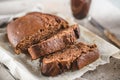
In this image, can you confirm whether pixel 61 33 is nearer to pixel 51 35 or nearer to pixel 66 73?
pixel 51 35

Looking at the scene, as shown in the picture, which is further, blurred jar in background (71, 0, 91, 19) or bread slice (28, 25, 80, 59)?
blurred jar in background (71, 0, 91, 19)

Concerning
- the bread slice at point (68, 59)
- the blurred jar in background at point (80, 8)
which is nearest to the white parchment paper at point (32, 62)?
the bread slice at point (68, 59)

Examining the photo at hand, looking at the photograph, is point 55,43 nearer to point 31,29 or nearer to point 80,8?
point 31,29

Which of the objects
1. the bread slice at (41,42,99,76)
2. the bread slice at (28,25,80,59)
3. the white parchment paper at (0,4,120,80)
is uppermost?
the bread slice at (28,25,80,59)

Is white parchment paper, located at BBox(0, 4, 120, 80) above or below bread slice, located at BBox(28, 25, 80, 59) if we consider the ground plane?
below

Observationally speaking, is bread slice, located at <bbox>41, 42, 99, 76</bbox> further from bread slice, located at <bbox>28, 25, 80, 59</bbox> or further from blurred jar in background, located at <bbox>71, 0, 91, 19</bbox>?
blurred jar in background, located at <bbox>71, 0, 91, 19</bbox>

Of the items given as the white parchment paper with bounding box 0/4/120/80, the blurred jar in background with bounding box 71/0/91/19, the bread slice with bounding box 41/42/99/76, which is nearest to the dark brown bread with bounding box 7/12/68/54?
the white parchment paper with bounding box 0/4/120/80

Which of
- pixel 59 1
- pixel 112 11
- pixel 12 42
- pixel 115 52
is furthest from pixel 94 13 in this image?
pixel 12 42
